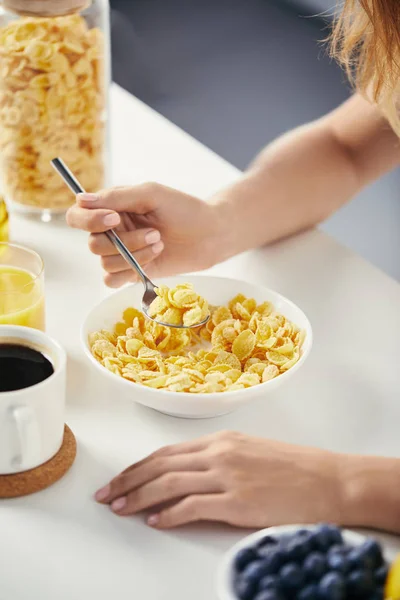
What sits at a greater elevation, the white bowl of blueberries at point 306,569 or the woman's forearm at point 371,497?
the white bowl of blueberries at point 306,569

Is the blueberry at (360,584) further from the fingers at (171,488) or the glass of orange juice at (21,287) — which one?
the glass of orange juice at (21,287)

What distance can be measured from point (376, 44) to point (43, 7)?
1.51ft

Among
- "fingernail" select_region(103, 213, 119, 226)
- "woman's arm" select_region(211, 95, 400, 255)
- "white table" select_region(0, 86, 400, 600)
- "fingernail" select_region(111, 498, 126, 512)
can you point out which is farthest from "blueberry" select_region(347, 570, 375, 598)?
"woman's arm" select_region(211, 95, 400, 255)

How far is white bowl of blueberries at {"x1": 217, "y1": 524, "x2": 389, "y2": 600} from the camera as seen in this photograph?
0.62m

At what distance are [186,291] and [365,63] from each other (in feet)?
1.30

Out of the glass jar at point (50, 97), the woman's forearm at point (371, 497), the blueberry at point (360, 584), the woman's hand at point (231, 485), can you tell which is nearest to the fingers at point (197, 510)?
the woman's hand at point (231, 485)

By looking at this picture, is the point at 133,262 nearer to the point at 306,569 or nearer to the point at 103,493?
the point at 103,493

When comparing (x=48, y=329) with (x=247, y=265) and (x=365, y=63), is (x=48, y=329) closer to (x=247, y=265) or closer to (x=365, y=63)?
(x=247, y=265)

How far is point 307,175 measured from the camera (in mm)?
1419

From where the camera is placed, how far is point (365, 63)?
3.88 feet

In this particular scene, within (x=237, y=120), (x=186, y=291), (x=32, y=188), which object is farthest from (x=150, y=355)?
(x=237, y=120)

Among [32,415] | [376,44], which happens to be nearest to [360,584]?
[32,415]

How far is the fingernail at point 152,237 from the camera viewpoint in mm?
1146

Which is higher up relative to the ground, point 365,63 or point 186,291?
point 365,63
